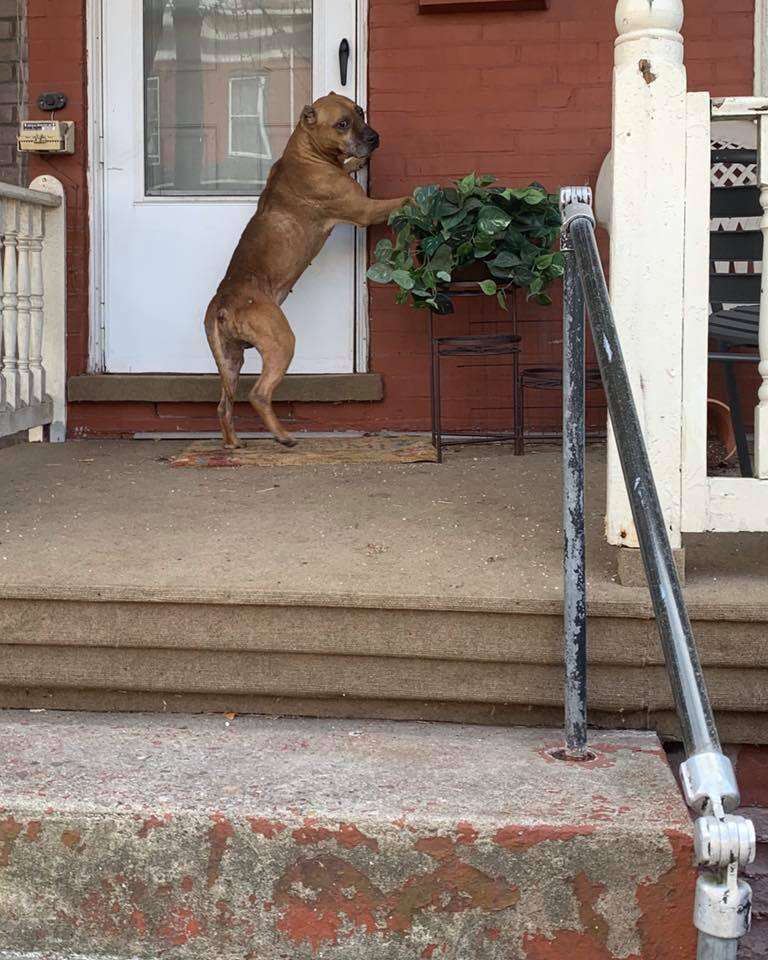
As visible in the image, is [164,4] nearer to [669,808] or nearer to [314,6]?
[314,6]

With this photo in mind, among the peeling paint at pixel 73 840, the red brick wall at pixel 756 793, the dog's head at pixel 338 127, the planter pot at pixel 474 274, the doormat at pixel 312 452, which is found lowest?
the red brick wall at pixel 756 793

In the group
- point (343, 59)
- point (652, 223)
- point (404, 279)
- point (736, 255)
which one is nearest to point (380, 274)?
point (404, 279)

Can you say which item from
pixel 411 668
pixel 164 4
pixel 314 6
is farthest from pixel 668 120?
pixel 164 4

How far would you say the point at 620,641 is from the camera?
2.58 metres

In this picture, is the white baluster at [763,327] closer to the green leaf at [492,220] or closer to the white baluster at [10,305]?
the green leaf at [492,220]

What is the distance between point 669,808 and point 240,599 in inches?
41.3

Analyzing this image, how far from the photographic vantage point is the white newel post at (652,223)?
2.55 metres

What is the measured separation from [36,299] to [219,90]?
1314 millimetres

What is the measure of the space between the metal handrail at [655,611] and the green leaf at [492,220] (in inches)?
81.3

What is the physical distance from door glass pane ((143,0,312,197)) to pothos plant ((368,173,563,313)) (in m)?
1.11

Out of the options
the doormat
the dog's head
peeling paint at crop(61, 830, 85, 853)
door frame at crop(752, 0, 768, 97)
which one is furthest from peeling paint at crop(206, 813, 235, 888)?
door frame at crop(752, 0, 768, 97)

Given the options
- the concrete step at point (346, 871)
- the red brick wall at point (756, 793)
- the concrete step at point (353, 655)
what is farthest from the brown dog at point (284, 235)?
the concrete step at point (346, 871)

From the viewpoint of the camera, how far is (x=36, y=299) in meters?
5.05

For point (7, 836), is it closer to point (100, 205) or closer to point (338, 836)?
point (338, 836)
